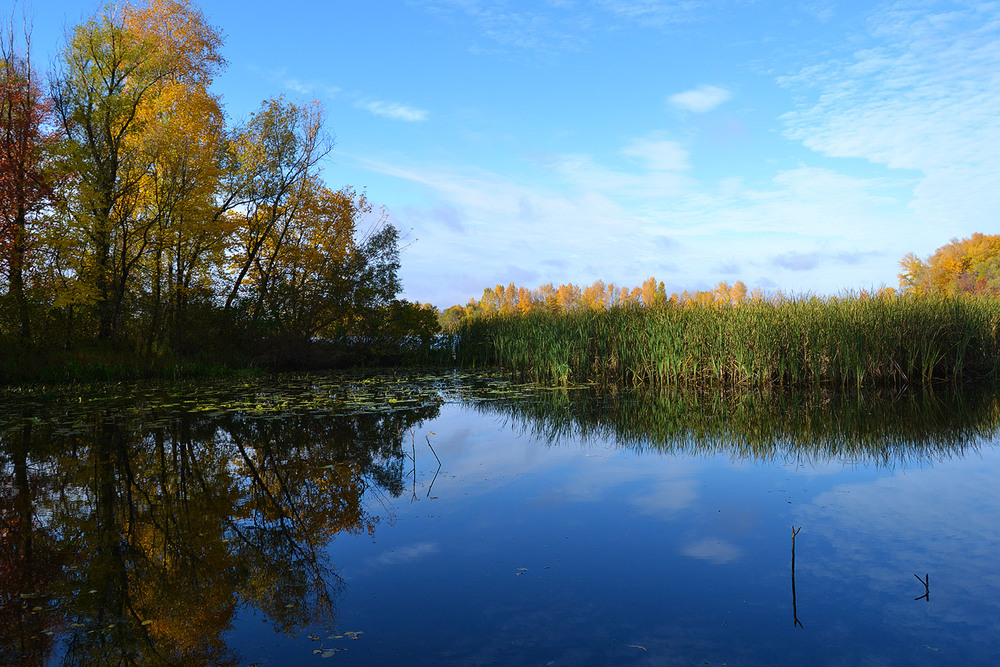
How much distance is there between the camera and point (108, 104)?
16.7 metres

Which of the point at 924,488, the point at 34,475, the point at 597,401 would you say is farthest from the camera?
the point at 597,401

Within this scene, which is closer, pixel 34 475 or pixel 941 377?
pixel 34 475

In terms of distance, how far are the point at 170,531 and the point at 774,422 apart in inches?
280

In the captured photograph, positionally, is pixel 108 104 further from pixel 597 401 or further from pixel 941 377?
pixel 941 377

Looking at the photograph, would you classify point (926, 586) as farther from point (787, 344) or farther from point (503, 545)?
point (787, 344)

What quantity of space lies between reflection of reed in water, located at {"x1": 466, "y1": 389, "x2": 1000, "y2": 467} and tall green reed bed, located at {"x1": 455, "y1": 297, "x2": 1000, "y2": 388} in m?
0.79

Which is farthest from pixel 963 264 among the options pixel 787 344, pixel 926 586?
pixel 926 586

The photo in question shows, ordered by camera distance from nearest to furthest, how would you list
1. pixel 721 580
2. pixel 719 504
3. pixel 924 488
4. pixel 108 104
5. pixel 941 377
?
pixel 721 580
pixel 719 504
pixel 924 488
pixel 941 377
pixel 108 104

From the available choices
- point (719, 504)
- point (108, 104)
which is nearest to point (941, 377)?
point (719, 504)

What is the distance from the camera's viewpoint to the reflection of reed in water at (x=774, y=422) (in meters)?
6.43

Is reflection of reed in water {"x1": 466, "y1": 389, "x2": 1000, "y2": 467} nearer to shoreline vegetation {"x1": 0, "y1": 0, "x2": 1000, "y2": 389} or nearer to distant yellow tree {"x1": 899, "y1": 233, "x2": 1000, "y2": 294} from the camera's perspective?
shoreline vegetation {"x1": 0, "y1": 0, "x2": 1000, "y2": 389}

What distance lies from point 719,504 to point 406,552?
8.04ft

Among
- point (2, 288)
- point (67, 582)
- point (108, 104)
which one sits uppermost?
point (108, 104)

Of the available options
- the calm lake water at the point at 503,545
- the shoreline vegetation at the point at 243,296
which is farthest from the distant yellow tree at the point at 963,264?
the calm lake water at the point at 503,545
